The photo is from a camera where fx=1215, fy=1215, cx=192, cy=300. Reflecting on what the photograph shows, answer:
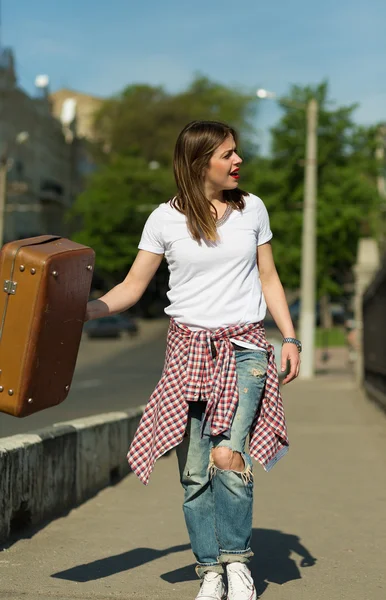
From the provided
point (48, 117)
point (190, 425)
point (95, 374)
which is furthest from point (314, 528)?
point (48, 117)

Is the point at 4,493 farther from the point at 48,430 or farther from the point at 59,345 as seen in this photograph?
the point at 59,345

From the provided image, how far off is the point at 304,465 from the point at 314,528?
10.8 feet

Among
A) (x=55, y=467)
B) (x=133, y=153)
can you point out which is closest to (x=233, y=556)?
(x=55, y=467)

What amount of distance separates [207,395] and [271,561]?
148 centimetres

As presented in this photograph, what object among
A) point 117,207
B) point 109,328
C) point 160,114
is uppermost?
point 160,114

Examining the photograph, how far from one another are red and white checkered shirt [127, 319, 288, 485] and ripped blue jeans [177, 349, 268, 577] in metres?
0.05

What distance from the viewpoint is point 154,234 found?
4.74 metres

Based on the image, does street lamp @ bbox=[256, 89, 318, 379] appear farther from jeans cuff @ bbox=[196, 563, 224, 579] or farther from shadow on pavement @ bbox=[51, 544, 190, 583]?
jeans cuff @ bbox=[196, 563, 224, 579]

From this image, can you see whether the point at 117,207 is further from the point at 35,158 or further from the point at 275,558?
the point at 275,558

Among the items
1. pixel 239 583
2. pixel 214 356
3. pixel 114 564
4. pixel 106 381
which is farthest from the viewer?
pixel 106 381

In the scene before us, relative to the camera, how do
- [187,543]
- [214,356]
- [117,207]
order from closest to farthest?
[214,356] < [187,543] < [117,207]

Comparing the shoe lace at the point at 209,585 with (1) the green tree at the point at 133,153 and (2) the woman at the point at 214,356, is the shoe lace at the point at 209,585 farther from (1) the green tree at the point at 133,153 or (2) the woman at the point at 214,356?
(1) the green tree at the point at 133,153

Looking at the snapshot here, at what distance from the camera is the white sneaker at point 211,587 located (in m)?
4.59

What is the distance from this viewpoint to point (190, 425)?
15.3 ft
